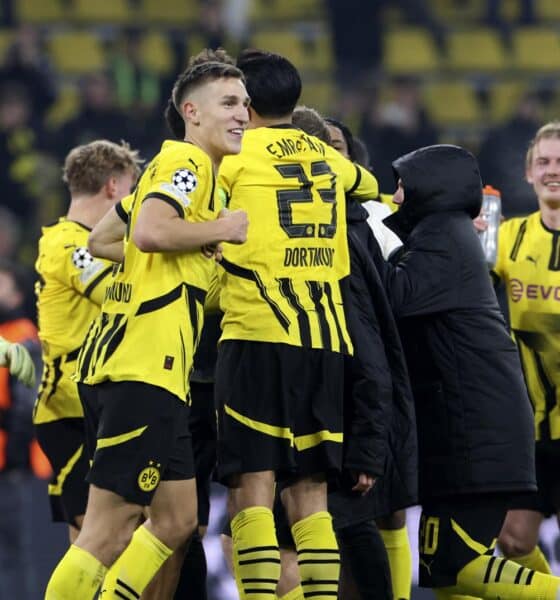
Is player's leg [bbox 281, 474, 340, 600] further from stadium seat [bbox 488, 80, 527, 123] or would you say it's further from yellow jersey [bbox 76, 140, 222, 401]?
stadium seat [bbox 488, 80, 527, 123]

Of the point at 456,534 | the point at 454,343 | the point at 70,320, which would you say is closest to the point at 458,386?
the point at 454,343

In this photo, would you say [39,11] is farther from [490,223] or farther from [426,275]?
[426,275]

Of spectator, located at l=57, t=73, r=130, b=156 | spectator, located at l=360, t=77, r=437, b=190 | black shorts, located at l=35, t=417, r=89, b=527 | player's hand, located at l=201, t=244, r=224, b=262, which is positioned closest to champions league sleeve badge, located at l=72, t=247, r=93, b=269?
black shorts, located at l=35, t=417, r=89, b=527

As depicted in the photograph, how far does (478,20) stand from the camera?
18094 mm

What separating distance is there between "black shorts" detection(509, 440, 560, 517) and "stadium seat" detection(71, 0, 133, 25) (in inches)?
441

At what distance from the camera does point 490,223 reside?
6.70 metres

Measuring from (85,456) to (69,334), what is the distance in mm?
589

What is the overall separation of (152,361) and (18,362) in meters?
0.86

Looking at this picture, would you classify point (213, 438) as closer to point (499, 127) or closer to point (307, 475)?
point (307, 475)

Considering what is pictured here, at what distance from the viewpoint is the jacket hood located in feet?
19.1

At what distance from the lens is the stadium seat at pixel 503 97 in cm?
1706

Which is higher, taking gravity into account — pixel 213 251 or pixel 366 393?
pixel 213 251

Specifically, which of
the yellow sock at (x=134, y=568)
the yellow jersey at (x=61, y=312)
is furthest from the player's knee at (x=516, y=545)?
the yellow sock at (x=134, y=568)

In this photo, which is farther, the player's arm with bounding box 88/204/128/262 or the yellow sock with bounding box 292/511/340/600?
the player's arm with bounding box 88/204/128/262
